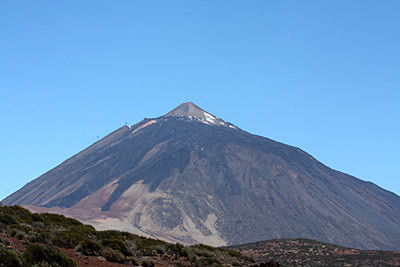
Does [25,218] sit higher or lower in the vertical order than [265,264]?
higher

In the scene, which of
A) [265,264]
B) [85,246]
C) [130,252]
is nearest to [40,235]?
[85,246]

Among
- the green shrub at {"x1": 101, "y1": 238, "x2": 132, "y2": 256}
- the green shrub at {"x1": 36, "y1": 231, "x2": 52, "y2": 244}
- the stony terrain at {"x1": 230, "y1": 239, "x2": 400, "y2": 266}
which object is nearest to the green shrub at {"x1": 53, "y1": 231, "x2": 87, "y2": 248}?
the green shrub at {"x1": 36, "y1": 231, "x2": 52, "y2": 244}

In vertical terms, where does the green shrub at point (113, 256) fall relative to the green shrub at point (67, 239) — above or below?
below

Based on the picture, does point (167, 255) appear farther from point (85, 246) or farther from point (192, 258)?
point (85, 246)

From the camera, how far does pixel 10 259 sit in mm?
20469

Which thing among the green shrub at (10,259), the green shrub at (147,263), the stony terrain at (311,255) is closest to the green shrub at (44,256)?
the green shrub at (10,259)

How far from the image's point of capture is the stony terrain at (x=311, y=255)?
67.8 m

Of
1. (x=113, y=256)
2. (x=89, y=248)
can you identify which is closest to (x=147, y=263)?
(x=113, y=256)

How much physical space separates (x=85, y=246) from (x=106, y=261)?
1.51 meters

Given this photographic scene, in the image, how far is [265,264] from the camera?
3042cm

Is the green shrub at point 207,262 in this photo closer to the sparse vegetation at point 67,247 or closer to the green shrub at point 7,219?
the sparse vegetation at point 67,247

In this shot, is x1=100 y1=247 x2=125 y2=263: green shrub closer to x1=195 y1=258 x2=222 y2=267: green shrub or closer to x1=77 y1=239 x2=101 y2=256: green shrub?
x1=77 y1=239 x2=101 y2=256: green shrub

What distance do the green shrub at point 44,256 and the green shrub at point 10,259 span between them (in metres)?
0.66

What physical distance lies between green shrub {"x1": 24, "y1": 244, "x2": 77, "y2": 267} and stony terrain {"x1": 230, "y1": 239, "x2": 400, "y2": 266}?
43660 millimetres
